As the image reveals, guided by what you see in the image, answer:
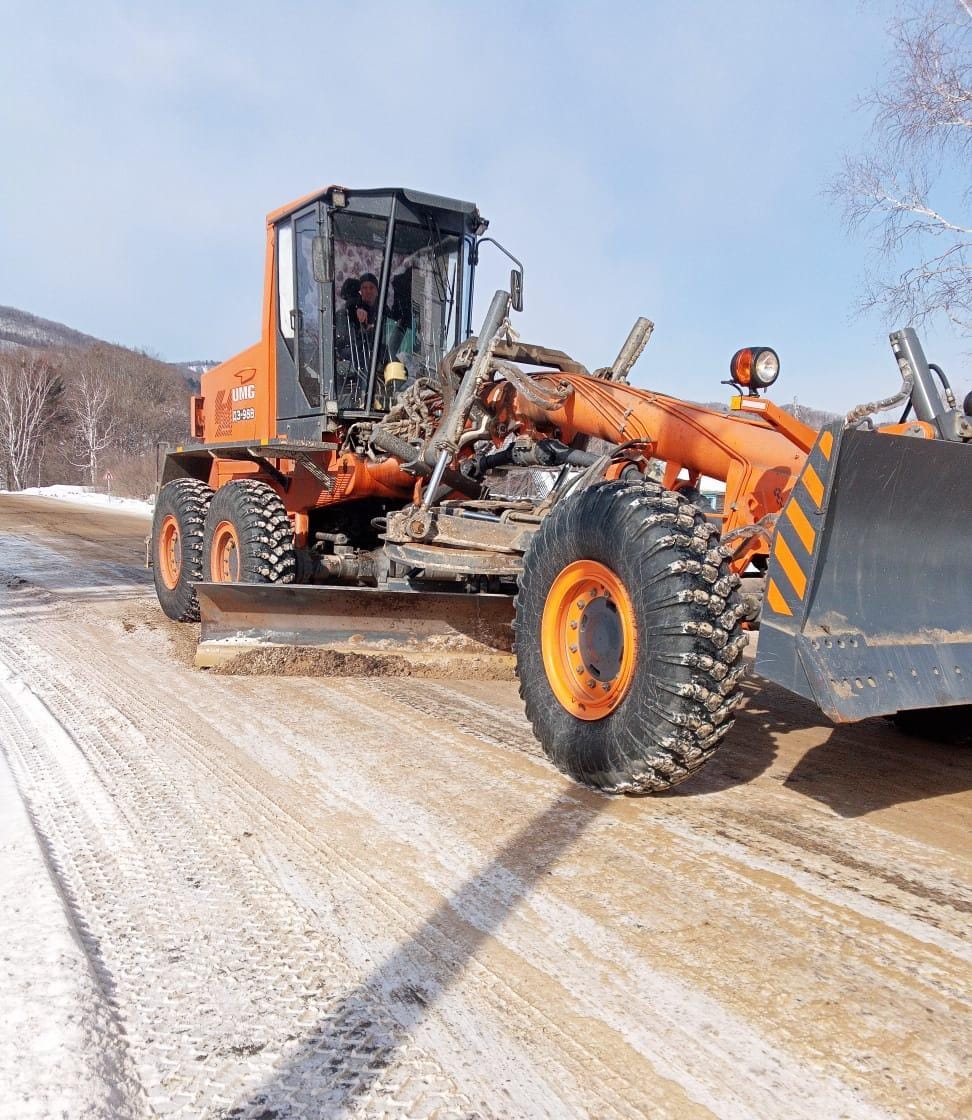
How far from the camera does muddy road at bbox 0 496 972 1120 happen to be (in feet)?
5.81

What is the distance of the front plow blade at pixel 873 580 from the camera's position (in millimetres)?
2949

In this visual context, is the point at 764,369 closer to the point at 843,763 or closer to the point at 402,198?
the point at 843,763

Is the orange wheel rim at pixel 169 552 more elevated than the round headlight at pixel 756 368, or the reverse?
the round headlight at pixel 756 368

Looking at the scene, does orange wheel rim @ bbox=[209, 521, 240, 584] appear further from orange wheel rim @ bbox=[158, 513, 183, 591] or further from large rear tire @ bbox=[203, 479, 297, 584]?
orange wheel rim @ bbox=[158, 513, 183, 591]

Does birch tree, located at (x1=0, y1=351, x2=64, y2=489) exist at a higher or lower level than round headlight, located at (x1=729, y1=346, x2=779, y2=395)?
higher

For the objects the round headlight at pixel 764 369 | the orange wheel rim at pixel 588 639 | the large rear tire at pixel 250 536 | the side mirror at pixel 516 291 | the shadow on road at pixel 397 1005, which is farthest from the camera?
the large rear tire at pixel 250 536

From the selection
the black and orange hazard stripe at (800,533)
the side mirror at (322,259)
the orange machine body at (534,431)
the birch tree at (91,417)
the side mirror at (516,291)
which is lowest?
the black and orange hazard stripe at (800,533)

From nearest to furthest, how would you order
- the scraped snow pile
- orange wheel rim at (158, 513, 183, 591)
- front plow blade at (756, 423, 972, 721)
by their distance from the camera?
1. front plow blade at (756, 423, 972, 721)
2. orange wheel rim at (158, 513, 183, 591)
3. the scraped snow pile

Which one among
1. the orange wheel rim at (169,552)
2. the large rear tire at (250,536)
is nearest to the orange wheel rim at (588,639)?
the large rear tire at (250,536)

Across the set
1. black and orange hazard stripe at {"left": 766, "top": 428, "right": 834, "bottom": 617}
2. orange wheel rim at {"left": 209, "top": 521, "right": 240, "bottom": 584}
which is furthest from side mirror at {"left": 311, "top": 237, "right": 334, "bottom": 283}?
black and orange hazard stripe at {"left": 766, "top": 428, "right": 834, "bottom": 617}

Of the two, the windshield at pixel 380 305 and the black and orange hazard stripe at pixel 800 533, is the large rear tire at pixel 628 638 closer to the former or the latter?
the black and orange hazard stripe at pixel 800 533

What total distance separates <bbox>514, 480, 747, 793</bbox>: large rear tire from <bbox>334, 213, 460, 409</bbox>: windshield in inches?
134

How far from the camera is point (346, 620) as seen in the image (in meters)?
5.81

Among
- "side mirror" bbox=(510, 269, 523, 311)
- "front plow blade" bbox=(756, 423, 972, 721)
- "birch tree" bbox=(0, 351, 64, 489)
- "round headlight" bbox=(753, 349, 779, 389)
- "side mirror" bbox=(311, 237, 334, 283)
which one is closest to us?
"front plow blade" bbox=(756, 423, 972, 721)
